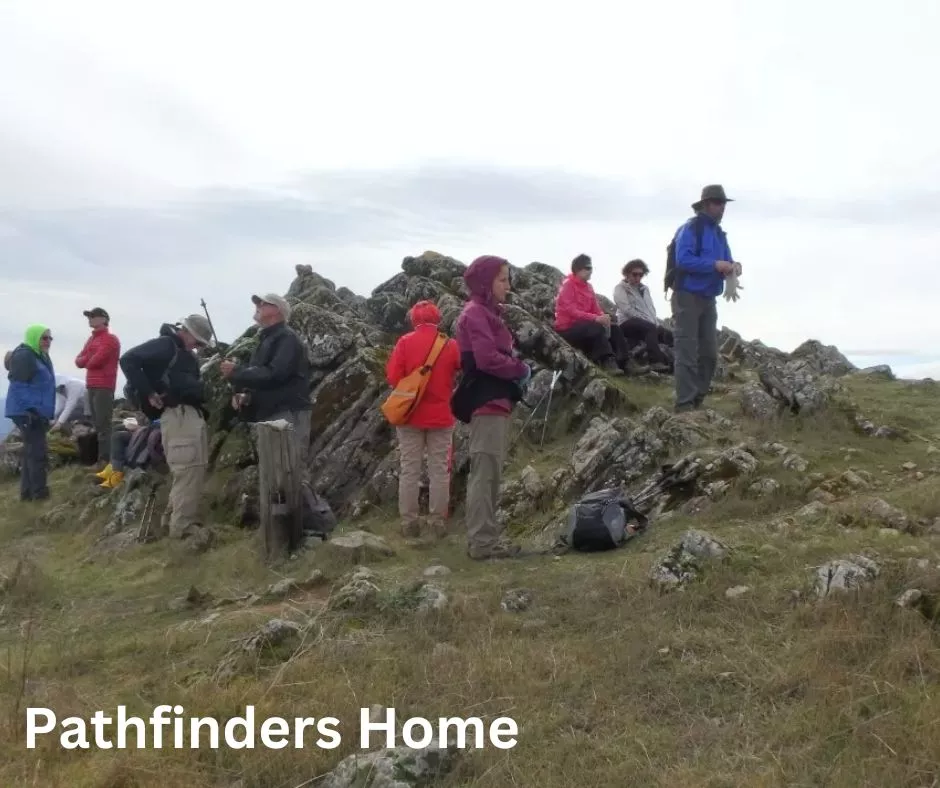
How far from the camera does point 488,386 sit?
27.0ft

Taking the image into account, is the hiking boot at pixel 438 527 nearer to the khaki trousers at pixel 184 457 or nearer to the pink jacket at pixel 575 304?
the khaki trousers at pixel 184 457

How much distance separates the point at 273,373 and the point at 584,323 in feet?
19.3

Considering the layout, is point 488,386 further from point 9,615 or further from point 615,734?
point 9,615

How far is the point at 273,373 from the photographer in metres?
10.0

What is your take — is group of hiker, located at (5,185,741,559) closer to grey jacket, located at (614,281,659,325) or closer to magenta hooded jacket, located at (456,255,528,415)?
magenta hooded jacket, located at (456,255,528,415)

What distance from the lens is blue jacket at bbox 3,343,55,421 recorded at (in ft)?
43.5

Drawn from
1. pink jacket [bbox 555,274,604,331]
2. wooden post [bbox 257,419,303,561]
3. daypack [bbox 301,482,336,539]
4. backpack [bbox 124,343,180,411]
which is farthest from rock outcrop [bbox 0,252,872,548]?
wooden post [bbox 257,419,303,561]

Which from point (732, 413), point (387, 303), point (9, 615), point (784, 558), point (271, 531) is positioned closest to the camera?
point (784, 558)

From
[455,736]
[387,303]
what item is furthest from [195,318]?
[455,736]

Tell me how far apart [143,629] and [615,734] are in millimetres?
Result: 4352

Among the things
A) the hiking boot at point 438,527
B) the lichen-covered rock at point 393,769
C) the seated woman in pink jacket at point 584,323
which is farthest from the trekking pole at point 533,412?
the lichen-covered rock at point 393,769

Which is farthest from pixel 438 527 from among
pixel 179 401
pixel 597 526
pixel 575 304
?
pixel 575 304

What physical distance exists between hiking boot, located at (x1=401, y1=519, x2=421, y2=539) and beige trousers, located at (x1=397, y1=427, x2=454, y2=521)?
0.05 m

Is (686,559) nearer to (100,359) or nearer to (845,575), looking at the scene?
(845,575)
